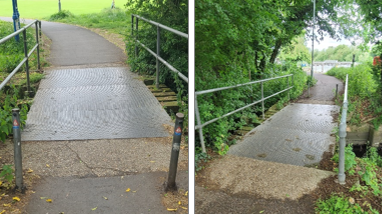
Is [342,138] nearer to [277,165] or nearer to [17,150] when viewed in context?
[277,165]

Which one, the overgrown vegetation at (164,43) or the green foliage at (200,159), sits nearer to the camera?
the overgrown vegetation at (164,43)

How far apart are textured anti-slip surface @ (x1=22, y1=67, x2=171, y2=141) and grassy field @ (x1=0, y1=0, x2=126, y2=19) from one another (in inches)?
8.8

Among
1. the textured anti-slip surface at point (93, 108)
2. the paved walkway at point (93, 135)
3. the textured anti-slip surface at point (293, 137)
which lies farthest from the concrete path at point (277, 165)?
the textured anti-slip surface at point (93, 108)

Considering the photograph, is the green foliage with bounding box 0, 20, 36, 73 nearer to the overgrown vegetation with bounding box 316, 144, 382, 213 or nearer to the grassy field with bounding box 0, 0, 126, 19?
the grassy field with bounding box 0, 0, 126, 19

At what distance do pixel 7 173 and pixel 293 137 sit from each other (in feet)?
4.06

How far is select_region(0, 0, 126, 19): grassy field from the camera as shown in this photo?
1.12 m

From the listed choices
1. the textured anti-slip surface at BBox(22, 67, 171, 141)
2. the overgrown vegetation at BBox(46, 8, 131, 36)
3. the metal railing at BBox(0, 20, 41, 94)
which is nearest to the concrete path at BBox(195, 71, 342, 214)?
the textured anti-slip surface at BBox(22, 67, 171, 141)

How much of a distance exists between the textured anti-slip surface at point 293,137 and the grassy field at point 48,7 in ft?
3.02

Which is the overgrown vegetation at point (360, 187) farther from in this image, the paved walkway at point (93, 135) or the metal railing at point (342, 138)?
the paved walkway at point (93, 135)

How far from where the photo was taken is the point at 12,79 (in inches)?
43.3

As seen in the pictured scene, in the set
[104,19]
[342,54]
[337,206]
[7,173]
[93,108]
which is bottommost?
[337,206]

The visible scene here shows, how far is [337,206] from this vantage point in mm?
1446

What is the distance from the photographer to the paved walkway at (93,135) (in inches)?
44.6

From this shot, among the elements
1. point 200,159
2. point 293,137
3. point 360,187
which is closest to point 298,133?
point 293,137
